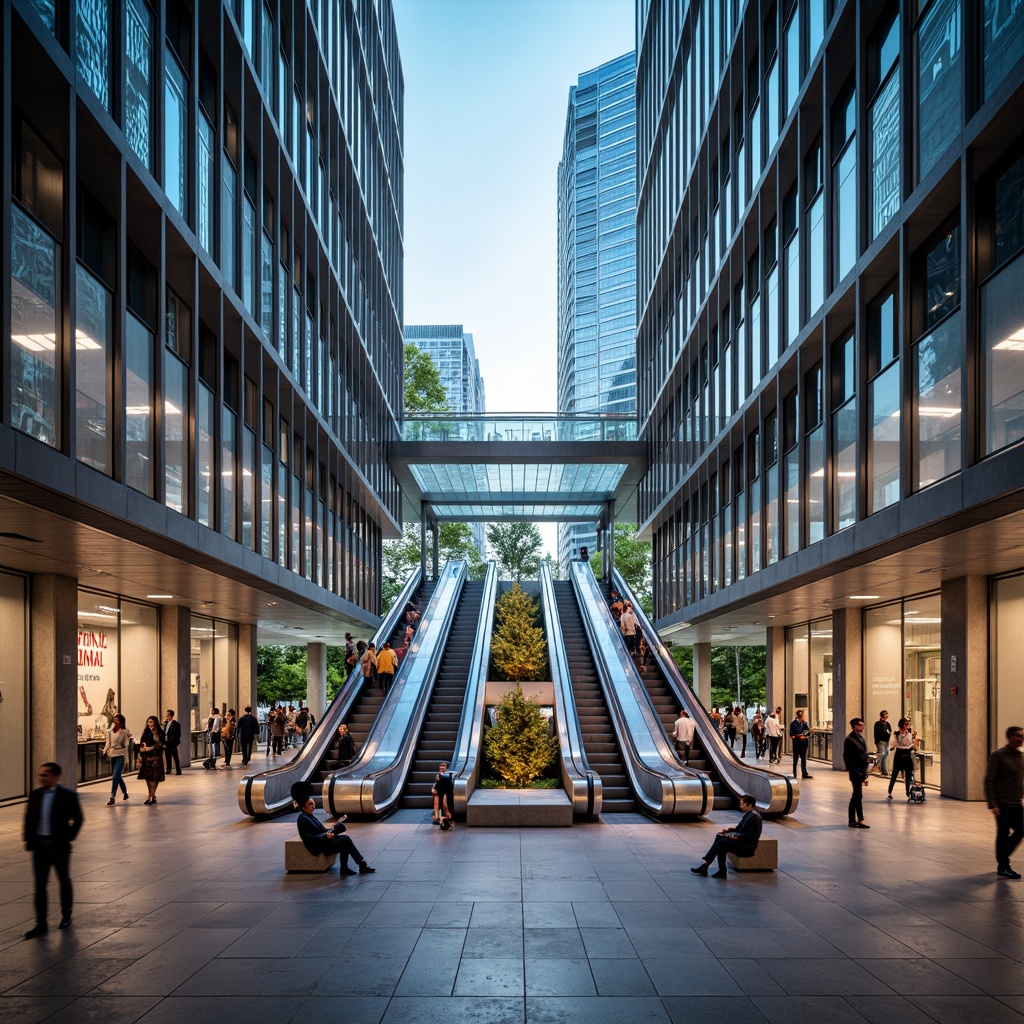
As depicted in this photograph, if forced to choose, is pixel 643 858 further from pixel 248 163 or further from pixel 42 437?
pixel 248 163

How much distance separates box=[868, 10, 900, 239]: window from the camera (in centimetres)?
1609

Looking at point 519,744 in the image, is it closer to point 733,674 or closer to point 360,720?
point 360,720

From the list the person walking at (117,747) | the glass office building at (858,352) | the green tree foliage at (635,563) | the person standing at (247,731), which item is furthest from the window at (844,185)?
the green tree foliage at (635,563)

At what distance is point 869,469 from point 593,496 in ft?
106

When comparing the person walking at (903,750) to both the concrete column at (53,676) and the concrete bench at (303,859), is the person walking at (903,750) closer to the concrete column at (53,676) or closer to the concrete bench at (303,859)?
the concrete bench at (303,859)

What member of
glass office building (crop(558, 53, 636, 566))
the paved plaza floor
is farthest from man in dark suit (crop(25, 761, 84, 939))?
glass office building (crop(558, 53, 636, 566))

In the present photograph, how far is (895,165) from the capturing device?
16016 mm

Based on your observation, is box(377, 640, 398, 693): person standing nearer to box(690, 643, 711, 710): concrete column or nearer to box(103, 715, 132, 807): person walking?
box(103, 715, 132, 807): person walking

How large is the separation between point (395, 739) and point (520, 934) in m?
11.3

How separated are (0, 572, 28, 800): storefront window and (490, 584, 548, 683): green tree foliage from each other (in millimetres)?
10866

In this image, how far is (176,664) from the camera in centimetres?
2653

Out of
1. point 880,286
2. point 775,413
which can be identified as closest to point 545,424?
point 775,413

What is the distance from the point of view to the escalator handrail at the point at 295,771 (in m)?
16.9

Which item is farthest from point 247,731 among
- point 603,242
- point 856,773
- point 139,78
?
point 603,242
